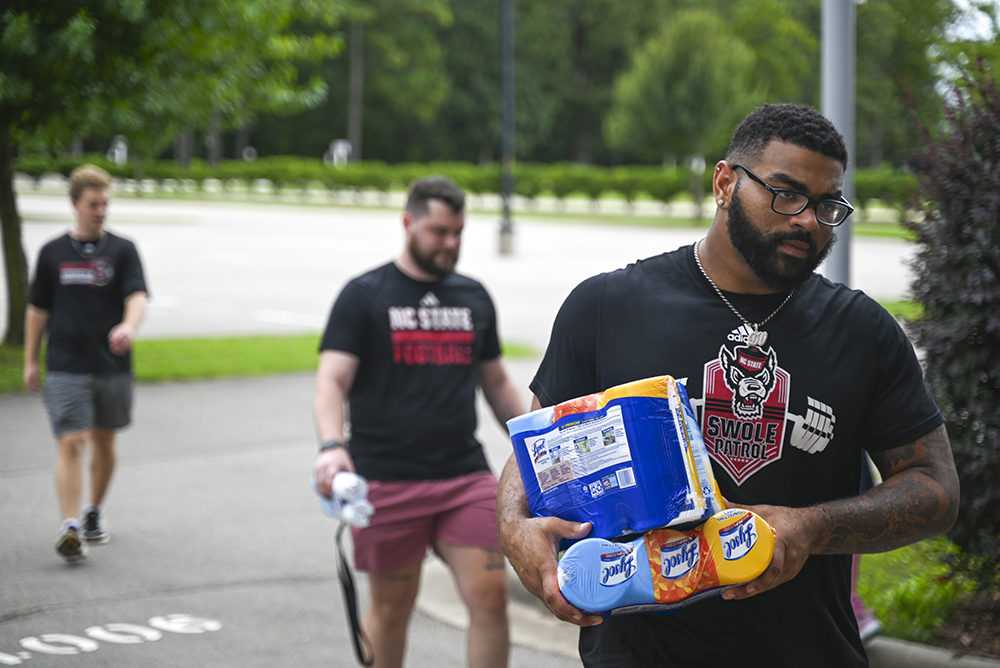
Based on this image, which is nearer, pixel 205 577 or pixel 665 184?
pixel 205 577

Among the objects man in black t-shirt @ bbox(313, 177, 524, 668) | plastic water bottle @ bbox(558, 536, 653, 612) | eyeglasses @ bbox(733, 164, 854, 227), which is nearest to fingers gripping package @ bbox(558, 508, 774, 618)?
plastic water bottle @ bbox(558, 536, 653, 612)

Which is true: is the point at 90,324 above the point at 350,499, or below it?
above

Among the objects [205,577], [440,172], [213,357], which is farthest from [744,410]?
[440,172]

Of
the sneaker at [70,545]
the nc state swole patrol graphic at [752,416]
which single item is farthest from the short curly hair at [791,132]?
the sneaker at [70,545]

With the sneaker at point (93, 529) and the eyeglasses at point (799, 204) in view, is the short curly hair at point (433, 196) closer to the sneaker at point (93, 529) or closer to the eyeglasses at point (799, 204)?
the eyeglasses at point (799, 204)

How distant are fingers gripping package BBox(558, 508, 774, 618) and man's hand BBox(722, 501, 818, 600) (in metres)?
0.04

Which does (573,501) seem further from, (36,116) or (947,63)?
(36,116)

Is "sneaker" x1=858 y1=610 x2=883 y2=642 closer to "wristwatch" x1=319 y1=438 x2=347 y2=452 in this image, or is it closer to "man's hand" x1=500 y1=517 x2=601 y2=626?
"wristwatch" x1=319 y1=438 x2=347 y2=452

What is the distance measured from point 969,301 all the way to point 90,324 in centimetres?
477

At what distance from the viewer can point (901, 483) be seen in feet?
7.54

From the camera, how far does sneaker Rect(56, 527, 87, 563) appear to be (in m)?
Result: 5.82

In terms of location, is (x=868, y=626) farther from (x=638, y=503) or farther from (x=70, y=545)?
(x=70, y=545)

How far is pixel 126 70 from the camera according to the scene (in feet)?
35.4

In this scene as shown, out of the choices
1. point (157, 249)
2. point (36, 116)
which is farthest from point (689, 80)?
point (36, 116)
